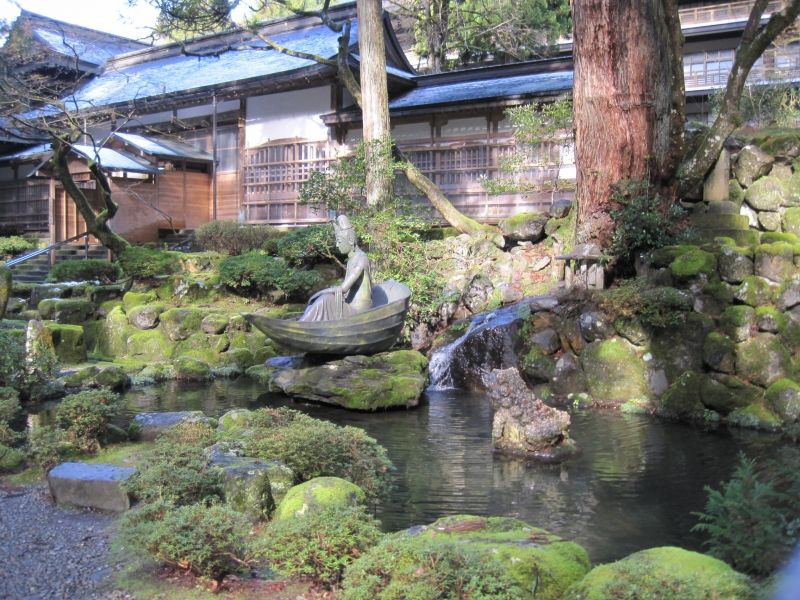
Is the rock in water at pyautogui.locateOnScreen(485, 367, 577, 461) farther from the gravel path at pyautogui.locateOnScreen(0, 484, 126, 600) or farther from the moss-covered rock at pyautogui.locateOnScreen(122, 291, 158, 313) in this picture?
the moss-covered rock at pyautogui.locateOnScreen(122, 291, 158, 313)

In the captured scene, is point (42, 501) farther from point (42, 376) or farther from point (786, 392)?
point (786, 392)

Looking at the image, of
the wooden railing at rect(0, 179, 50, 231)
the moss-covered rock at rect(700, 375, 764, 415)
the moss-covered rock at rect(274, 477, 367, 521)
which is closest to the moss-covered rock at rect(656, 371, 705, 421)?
the moss-covered rock at rect(700, 375, 764, 415)

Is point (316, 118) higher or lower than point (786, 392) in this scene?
higher

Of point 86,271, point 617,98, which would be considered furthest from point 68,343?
point 617,98

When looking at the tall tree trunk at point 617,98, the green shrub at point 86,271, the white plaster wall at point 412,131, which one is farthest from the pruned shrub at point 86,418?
the white plaster wall at point 412,131

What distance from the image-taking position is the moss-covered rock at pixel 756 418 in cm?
1083

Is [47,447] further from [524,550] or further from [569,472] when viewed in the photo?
[569,472]

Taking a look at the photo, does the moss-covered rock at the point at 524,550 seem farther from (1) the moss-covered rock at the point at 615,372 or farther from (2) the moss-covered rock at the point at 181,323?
(2) the moss-covered rock at the point at 181,323

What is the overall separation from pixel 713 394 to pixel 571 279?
13.8ft

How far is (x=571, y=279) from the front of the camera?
1506cm

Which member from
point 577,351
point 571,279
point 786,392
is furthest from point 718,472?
point 571,279

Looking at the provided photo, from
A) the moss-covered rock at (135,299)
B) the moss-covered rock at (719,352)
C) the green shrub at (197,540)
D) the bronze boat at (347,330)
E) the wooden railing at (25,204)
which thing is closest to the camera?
the green shrub at (197,540)

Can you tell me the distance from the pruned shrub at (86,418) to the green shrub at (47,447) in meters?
0.13

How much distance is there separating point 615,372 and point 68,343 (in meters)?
11.0
